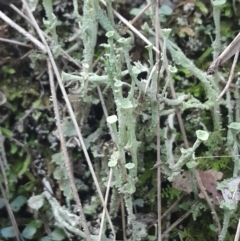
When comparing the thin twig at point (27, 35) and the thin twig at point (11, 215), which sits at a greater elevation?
the thin twig at point (27, 35)

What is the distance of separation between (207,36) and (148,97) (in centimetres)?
43

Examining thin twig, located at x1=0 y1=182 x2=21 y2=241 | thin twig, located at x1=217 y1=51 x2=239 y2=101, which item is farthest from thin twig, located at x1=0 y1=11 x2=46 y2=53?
thin twig, located at x1=217 y1=51 x2=239 y2=101

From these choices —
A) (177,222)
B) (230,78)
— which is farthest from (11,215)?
(230,78)

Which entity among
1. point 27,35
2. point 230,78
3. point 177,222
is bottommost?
point 177,222

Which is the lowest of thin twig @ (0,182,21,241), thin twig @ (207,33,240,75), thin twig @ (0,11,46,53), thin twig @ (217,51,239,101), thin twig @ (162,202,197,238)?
thin twig @ (162,202,197,238)

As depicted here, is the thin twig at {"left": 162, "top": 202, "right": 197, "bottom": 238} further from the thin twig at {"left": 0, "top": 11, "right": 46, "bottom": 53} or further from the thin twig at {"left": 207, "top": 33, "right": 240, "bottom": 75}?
the thin twig at {"left": 0, "top": 11, "right": 46, "bottom": 53}

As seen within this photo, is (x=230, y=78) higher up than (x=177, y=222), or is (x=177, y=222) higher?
(x=230, y=78)

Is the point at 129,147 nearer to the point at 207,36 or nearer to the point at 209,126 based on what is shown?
the point at 209,126

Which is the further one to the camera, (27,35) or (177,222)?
(27,35)

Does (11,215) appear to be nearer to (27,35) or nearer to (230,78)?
(27,35)

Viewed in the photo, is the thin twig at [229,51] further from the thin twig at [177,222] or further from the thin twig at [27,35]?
the thin twig at [27,35]

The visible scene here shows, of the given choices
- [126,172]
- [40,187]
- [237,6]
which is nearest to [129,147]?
[126,172]

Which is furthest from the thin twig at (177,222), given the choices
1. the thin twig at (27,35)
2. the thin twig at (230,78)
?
the thin twig at (27,35)

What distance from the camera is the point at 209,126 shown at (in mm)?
1430
